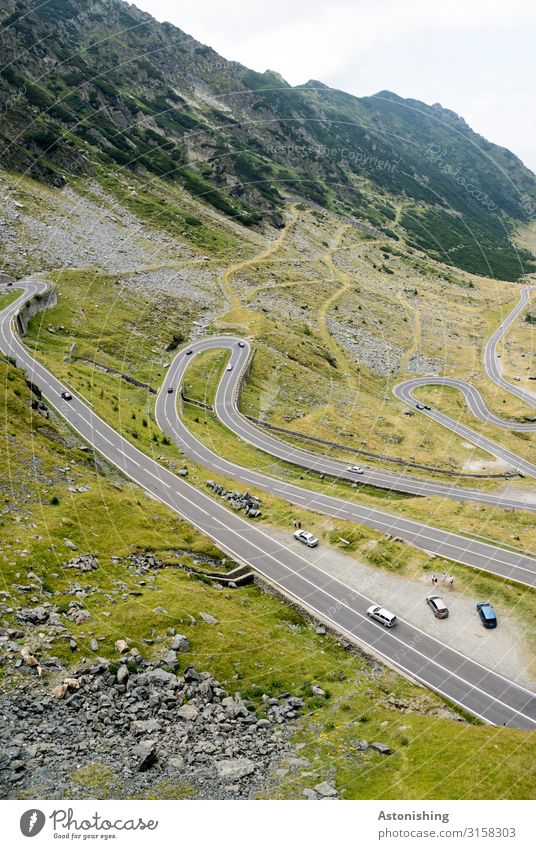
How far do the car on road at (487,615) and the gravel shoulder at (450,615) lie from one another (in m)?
0.59

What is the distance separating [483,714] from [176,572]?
31.3 meters

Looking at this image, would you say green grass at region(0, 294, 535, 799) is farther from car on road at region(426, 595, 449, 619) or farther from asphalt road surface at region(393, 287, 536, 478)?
asphalt road surface at region(393, 287, 536, 478)

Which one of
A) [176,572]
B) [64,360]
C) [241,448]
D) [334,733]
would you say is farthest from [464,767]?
[64,360]

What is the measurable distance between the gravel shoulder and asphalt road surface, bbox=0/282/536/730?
1.12 m

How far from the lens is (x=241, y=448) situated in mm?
101750

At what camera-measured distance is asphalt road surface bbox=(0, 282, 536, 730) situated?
44844 mm

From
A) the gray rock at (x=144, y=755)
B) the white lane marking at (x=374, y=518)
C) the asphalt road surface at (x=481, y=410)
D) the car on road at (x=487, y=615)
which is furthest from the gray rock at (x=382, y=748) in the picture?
the asphalt road surface at (x=481, y=410)

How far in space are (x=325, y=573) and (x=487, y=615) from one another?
58.4 ft

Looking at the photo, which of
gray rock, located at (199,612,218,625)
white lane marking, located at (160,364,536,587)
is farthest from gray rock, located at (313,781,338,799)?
white lane marking, located at (160,364,536,587)

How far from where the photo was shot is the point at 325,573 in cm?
5988

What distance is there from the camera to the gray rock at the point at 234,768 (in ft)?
103

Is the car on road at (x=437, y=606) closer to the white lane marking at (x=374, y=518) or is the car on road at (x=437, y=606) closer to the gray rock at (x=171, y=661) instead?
the white lane marking at (x=374, y=518)

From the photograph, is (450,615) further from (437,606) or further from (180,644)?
(180,644)

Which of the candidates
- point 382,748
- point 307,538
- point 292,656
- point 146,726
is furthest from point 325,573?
point 146,726
